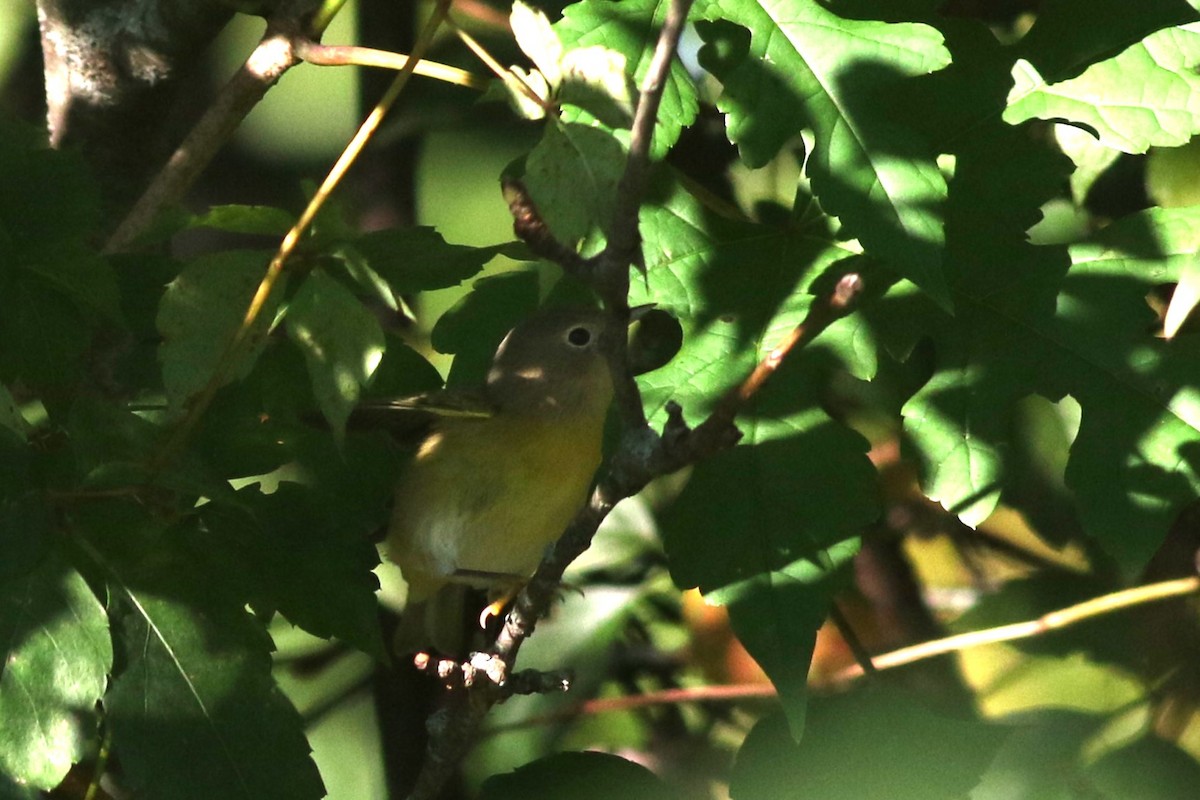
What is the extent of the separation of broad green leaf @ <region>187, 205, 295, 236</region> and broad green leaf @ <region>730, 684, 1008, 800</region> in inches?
43.4

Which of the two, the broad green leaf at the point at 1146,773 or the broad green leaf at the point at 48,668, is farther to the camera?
the broad green leaf at the point at 1146,773

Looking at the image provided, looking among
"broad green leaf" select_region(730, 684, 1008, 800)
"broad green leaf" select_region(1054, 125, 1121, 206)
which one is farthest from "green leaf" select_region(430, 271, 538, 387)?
"broad green leaf" select_region(1054, 125, 1121, 206)

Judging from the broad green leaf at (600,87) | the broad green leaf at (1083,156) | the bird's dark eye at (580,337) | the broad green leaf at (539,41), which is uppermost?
the broad green leaf at (539,41)

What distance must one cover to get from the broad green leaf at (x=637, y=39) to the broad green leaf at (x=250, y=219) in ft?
1.63

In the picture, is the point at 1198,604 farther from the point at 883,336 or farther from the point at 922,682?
the point at 883,336

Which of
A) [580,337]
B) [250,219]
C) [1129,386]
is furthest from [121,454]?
[580,337]

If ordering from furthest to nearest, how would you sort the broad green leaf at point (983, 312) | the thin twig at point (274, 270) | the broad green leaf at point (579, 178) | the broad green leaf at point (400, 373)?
the broad green leaf at point (400, 373) < the broad green leaf at point (983, 312) < the thin twig at point (274, 270) < the broad green leaf at point (579, 178)

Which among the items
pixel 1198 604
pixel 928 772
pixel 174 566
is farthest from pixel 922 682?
pixel 174 566

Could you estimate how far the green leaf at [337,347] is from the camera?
6.79ft

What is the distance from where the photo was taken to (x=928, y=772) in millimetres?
2412

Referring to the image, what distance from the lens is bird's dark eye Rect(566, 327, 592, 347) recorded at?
364 centimetres

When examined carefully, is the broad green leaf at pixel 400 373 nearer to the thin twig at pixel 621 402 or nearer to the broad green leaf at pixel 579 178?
the thin twig at pixel 621 402

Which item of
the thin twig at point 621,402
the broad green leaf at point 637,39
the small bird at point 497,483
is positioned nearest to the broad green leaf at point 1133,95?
the broad green leaf at point 637,39

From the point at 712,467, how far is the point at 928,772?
0.61 m
